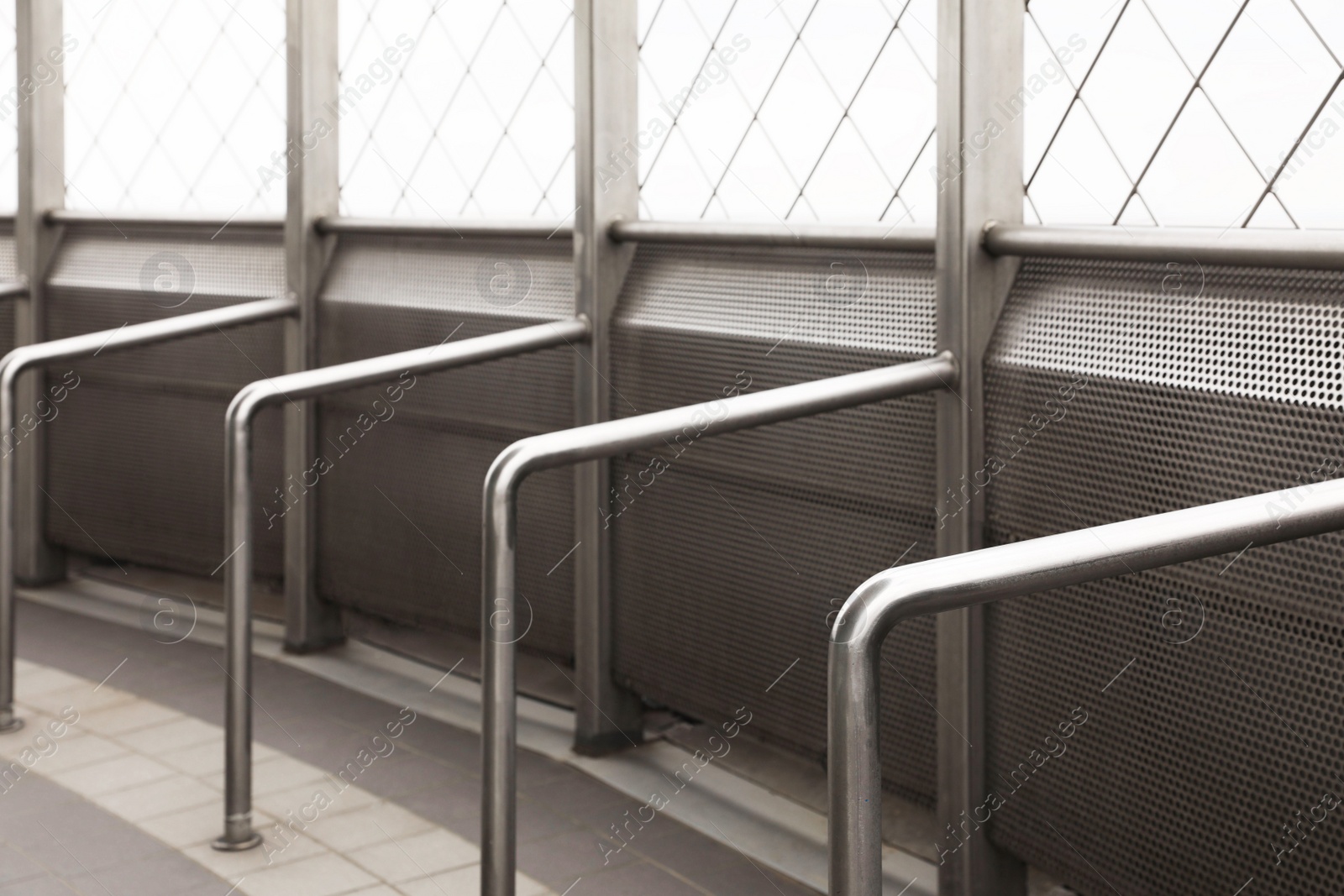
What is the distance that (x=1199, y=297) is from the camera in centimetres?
234

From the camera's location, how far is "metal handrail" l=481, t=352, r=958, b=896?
2312mm

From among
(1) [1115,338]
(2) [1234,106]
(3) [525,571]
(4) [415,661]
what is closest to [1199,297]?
(1) [1115,338]

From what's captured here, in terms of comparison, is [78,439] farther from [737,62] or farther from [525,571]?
[737,62]

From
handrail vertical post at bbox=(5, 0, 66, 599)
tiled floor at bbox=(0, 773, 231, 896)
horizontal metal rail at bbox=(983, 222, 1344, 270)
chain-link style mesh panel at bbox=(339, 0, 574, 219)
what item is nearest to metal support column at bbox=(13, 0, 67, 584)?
handrail vertical post at bbox=(5, 0, 66, 599)

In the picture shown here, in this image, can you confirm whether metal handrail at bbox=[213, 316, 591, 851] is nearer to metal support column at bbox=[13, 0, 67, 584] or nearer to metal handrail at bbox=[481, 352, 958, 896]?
metal handrail at bbox=[481, 352, 958, 896]

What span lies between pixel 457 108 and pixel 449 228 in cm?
39

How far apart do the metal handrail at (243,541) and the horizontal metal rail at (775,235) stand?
2.16 ft

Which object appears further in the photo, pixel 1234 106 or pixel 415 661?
pixel 415 661

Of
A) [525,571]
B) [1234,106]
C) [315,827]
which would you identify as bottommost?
[315,827]

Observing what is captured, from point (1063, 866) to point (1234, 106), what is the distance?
1.33m

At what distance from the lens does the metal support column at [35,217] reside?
16.9 feet

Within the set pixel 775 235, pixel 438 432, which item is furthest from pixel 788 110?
pixel 438 432

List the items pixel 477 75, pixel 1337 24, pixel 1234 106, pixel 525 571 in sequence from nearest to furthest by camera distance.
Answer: pixel 1337 24 → pixel 1234 106 → pixel 525 571 → pixel 477 75

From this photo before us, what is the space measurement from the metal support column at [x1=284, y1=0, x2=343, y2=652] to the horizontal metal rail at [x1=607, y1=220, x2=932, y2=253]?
4.01 ft
